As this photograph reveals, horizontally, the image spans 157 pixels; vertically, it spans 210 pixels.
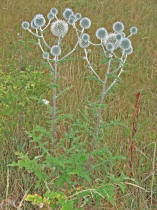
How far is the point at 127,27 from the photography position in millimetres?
5496

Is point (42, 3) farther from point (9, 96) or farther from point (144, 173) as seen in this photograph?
A: point (144, 173)

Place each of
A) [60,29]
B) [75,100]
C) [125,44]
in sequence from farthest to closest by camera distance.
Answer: [75,100]
[60,29]
[125,44]

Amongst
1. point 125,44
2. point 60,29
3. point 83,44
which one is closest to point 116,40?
point 125,44

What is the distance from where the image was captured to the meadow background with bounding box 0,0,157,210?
252 cm

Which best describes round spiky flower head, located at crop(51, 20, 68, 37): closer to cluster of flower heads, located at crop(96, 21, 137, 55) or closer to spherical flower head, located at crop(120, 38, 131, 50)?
cluster of flower heads, located at crop(96, 21, 137, 55)

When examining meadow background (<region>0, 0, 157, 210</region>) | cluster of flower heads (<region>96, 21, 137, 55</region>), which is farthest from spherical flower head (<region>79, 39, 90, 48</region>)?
meadow background (<region>0, 0, 157, 210</region>)

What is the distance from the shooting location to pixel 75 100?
331 centimetres

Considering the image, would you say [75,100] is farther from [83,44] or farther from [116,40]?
[116,40]

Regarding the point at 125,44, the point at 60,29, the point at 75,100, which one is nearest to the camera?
the point at 125,44

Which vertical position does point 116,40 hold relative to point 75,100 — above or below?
above

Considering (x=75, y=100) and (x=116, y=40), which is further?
(x=75, y=100)

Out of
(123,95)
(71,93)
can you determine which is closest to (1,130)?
(71,93)

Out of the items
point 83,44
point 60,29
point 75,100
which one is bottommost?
point 75,100

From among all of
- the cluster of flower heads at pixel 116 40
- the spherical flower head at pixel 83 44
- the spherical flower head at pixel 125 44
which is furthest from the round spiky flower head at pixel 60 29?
the spherical flower head at pixel 125 44
